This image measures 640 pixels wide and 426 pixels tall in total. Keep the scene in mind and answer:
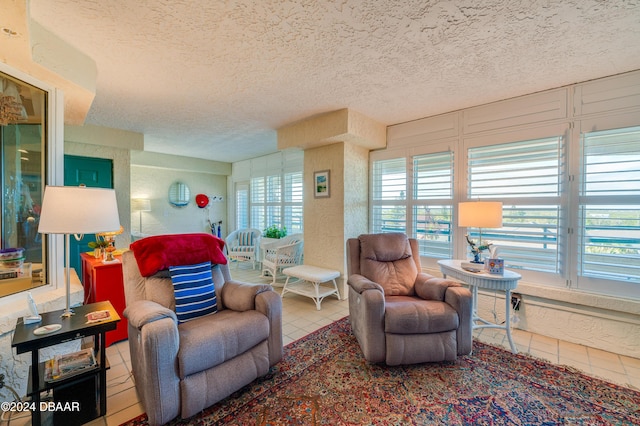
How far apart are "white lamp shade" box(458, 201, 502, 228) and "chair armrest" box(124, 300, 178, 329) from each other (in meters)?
2.52

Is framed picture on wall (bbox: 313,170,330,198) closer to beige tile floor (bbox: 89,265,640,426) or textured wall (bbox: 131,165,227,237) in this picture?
beige tile floor (bbox: 89,265,640,426)

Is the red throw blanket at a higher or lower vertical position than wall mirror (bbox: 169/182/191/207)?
lower

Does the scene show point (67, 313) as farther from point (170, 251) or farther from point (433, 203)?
point (433, 203)

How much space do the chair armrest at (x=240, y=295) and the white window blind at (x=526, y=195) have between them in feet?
8.41

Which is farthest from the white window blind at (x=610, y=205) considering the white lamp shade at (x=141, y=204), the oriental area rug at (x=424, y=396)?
the white lamp shade at (x=141, y=204)

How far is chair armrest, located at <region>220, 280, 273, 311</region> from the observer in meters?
2.01

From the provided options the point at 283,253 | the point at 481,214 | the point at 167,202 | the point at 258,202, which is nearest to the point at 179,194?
the point at 167,202

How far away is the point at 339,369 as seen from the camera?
204 cm

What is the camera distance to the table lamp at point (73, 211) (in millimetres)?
1484

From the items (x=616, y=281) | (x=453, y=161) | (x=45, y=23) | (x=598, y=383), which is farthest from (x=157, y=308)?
(x=616, y=281)

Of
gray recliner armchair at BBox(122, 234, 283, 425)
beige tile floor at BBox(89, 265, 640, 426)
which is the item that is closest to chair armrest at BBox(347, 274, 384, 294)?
gray recliner armchair at BBox(122, 234, 283, 425)

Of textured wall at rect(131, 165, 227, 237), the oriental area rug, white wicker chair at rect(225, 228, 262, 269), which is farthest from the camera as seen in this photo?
textured wall at rect(131, 165, 227, 237)

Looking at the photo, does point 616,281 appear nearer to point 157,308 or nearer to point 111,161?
point 157,308

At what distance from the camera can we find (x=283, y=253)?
422 cm
